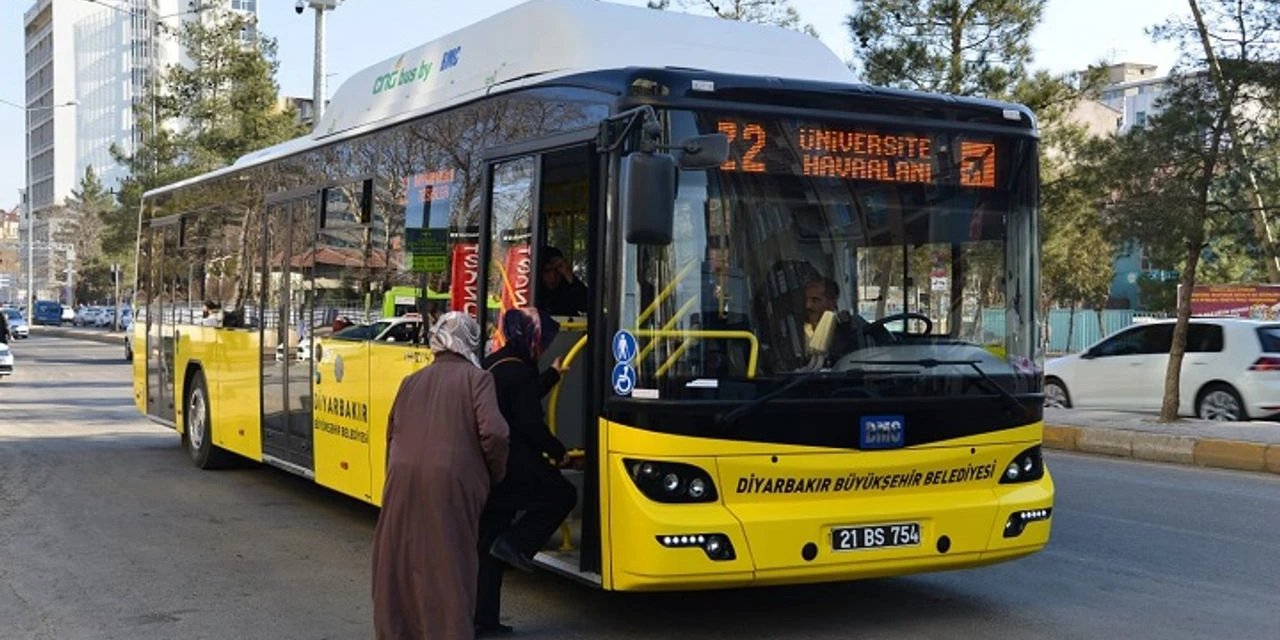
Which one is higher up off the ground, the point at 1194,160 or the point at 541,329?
the point at 1194,160

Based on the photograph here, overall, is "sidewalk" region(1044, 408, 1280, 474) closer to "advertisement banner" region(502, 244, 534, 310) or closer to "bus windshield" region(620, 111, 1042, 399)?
"bus windshield" region(620, 111, 1042, 399)

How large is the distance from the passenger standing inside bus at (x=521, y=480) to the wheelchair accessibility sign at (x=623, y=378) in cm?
47

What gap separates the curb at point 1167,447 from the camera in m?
14.5

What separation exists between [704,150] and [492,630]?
2571 mm

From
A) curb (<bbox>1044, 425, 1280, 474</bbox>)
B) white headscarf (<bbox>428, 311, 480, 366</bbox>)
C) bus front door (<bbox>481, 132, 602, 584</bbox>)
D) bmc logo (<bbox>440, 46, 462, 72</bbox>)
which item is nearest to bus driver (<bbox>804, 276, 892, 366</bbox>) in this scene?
bus front door (<bbox>481, 132, 602, 584</bbox>)

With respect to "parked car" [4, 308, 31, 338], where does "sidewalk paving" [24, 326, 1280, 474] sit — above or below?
below

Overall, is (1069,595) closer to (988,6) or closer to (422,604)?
(422,604)

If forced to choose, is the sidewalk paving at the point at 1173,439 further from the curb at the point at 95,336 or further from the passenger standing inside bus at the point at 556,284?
the curb at the point at 95,336

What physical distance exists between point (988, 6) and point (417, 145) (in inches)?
562

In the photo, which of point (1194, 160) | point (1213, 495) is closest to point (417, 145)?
point (1213, 495)

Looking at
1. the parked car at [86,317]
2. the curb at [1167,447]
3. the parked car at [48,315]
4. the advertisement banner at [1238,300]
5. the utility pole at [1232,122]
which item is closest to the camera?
the curb at [1167,447]

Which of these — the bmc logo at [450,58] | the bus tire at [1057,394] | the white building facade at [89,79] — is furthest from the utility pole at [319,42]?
the white building facade at [89,79]

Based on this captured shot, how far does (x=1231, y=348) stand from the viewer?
1791 centimetres

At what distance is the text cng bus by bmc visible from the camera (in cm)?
620
